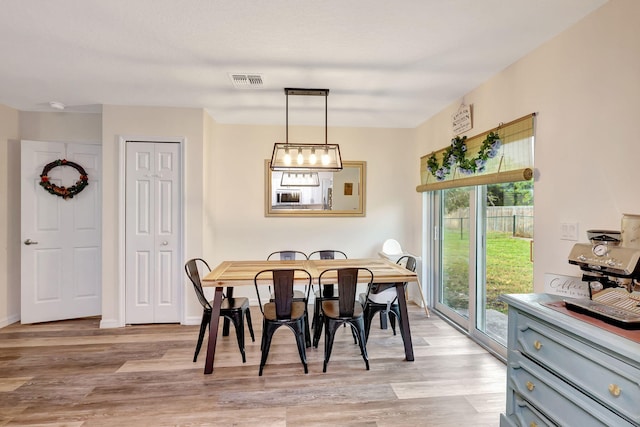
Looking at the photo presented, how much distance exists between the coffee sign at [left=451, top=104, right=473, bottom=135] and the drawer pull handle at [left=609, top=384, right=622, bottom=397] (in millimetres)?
2458

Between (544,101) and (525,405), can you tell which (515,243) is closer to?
(544,101)

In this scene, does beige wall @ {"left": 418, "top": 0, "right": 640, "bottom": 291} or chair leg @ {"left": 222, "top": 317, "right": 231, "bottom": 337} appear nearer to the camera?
beige wall @ {"left": 418, "top": 0, "right": 640, "bottom": 291}

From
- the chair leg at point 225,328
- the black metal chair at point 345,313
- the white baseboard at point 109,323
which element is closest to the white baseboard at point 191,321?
the chair leg at point 225,328

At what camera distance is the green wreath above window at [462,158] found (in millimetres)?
2637

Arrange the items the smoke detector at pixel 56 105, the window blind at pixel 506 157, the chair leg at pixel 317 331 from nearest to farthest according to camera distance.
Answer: the window blind at pixel 506 157 < the chair leg at pixel 317 331 < the smoke detector at pixel 56 105

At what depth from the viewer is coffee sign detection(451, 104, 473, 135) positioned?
10.2ft

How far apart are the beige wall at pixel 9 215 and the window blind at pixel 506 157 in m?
5.10

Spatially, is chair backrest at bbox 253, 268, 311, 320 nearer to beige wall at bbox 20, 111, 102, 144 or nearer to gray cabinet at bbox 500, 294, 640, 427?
gray cabinet at bbox 500, 294, 640, 427

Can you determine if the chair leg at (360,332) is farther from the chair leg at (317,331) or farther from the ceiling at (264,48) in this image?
the ceiling at (264,48)

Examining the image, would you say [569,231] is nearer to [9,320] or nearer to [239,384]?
[239,384]

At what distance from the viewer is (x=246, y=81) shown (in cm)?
288

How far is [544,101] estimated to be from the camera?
222cm

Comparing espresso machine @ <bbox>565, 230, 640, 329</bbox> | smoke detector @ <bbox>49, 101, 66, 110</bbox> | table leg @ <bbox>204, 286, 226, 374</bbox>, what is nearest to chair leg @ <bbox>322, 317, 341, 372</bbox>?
table leg @ <bbox>204, 286, 226, 374</bbox>

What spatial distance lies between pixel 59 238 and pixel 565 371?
191 inches
